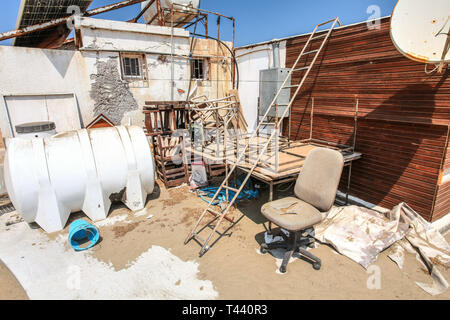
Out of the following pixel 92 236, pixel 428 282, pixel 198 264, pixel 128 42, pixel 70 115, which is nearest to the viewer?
pixel 428 282

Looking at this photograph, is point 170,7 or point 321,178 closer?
point 321,178

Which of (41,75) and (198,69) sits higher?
(198,69)

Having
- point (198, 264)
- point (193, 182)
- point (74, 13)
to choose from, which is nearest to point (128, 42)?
point (74, 13)

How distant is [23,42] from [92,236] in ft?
32.9

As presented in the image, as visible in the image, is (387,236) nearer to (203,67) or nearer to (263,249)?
(263,249)

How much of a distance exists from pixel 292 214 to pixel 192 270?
6.12 feet

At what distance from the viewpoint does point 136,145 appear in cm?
585

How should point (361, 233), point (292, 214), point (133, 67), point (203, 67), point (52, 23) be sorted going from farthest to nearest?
point (203, 67), point (133, 67), point (52, 23), point (361, 233), point (292, 214)

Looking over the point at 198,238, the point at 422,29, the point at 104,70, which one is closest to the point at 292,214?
the point at 198,238

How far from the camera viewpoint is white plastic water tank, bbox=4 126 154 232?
4.84 m

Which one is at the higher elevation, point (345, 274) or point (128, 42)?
point (128, 42)

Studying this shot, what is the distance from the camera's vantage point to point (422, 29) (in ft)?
12.7
